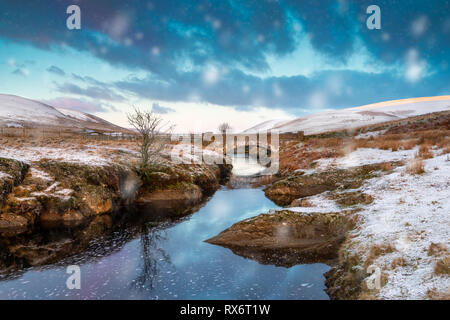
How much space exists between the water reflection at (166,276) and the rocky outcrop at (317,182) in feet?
33.1

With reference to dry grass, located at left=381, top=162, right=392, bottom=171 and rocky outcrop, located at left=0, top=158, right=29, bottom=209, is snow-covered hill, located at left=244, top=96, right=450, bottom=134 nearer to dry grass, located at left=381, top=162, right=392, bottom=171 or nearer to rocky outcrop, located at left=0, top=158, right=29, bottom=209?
dry grass, located at left=381, top=162, right=392, bottom=171

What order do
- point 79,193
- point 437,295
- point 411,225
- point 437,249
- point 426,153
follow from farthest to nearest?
point 426,153
point 79,193
point 411,225
point 437,249
point 437,295

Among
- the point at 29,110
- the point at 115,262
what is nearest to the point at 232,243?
the point at 115,262

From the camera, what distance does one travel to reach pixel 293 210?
13.9 metres

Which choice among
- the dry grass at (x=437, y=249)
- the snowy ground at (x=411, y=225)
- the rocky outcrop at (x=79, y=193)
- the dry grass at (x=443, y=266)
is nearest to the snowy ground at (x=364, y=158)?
the snowy ground at (x=411, y=225)

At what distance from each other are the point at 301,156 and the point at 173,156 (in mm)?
17433

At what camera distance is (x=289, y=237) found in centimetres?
1202

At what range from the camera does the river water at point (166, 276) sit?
850 cm

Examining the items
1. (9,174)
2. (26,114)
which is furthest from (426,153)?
(26,114)

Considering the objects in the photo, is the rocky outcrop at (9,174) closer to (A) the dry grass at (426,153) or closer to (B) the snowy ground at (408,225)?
(B) the snowy ground at (408,225)

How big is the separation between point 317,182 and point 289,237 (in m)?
11.0

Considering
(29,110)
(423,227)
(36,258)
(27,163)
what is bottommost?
(36,258)

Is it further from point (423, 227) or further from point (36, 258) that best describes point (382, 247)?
point (36, 258)

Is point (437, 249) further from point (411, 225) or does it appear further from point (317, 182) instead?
point (317, 182)
